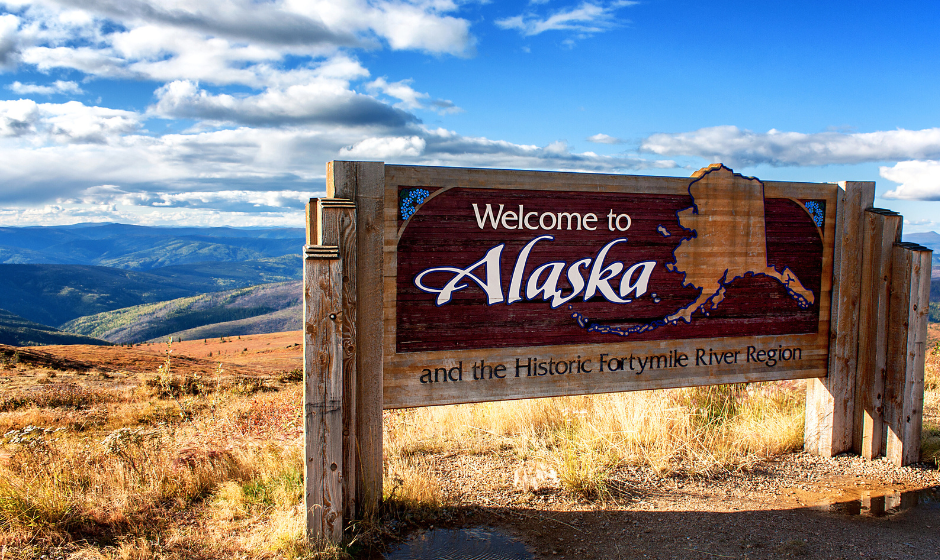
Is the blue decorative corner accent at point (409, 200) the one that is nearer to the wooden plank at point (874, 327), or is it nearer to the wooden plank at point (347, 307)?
the wooden plank at point (347, 307)

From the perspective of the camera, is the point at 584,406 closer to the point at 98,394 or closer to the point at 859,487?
the point at 859,487

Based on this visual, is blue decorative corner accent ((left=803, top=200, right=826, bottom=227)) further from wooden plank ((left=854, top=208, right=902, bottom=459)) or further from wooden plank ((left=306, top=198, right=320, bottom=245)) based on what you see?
wooden plank ((left=306, top=198, right=320, bottom=245))

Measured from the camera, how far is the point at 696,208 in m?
5.12

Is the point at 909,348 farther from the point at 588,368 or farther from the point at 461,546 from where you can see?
the point at 461,546

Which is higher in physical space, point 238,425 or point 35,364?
point 238,425

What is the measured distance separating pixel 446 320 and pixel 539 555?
1.83 m

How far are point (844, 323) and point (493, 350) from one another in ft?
12.0

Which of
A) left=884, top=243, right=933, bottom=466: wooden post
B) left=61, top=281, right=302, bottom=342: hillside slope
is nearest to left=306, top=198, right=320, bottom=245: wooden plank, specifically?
left=884, top=243, right=933, bottom=466: wooden post

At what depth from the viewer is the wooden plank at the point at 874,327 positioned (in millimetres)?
5496

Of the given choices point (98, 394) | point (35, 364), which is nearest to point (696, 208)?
point (98, 394)

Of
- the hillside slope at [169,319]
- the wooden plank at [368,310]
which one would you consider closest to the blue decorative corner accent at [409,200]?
the wooden plank at [368,310]

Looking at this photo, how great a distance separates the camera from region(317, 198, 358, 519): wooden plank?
12.8ft

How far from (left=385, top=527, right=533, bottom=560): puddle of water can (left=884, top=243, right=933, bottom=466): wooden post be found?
4.12m

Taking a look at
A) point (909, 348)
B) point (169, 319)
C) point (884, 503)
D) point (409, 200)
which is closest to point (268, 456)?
point (409, 200)
